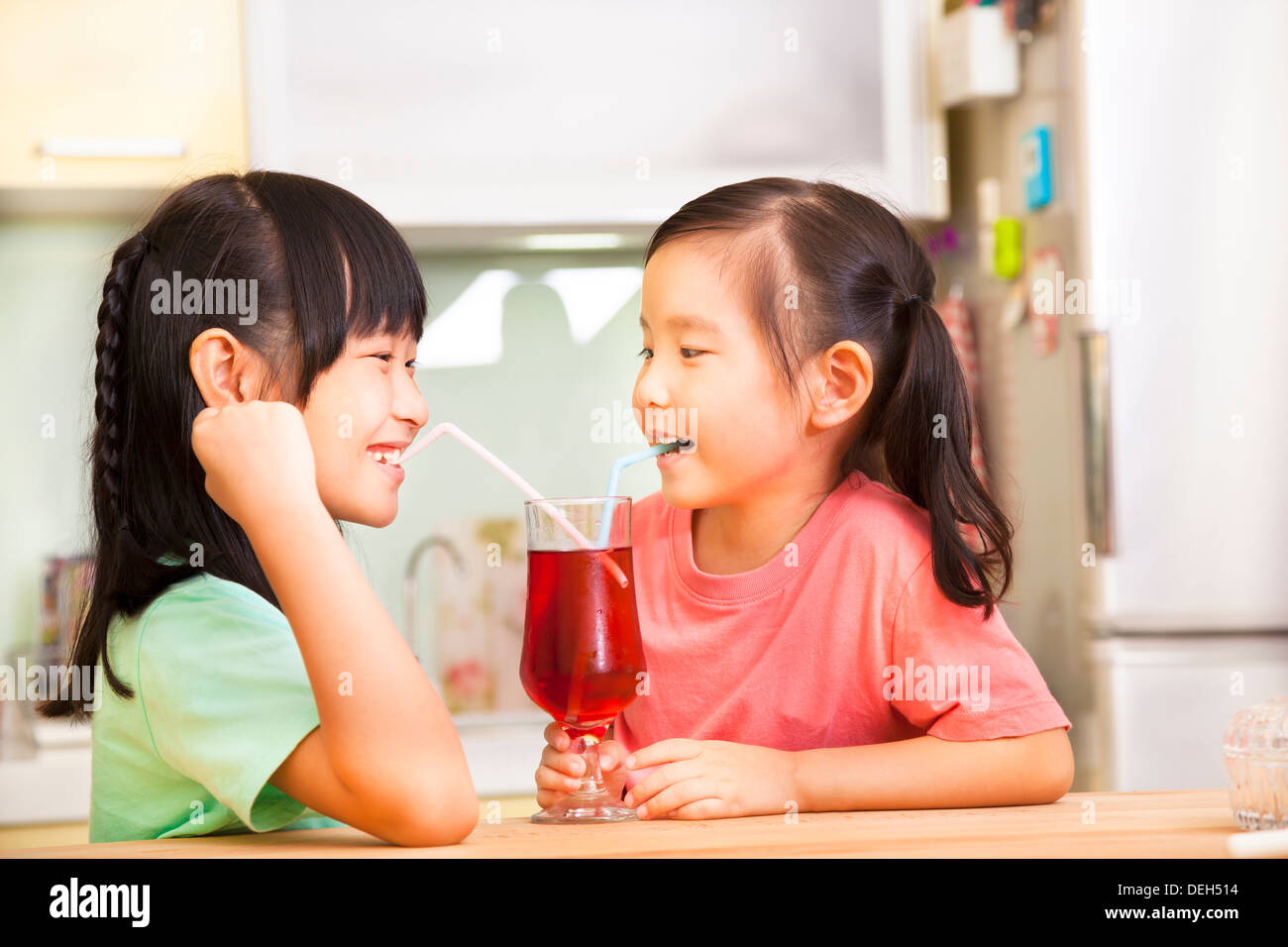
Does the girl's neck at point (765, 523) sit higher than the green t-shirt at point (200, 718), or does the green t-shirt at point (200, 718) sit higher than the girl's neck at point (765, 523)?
the girl's neck at point (765, 523)

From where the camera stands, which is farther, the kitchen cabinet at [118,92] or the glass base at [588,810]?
the kitchen cabinet at [118,92]

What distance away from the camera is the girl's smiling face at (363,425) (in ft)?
2.98

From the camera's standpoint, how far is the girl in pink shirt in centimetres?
101

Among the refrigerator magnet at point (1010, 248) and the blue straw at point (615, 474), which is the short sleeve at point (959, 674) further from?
the refrigerator magnet at point (1010, 248)

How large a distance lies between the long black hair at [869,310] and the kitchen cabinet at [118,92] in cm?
137

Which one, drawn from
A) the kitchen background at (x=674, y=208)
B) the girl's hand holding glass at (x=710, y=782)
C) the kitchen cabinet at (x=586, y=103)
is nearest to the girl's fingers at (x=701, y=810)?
the girl's hand holding glass at (x=710, y=782)

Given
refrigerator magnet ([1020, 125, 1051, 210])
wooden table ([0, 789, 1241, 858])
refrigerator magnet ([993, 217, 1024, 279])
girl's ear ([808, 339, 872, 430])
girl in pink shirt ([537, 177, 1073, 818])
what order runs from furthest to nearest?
1. refrigerator magnet ([993, 217, 1024, 279])
2. refrigerator magnet ([1020, 125, 1051, 210])
3. girl's ear ([808, 339, 872, 430])
4. girl in pink shirt ([537, 177, 1073, 818])
5. wooden table ([0, 789, 1241, 858])

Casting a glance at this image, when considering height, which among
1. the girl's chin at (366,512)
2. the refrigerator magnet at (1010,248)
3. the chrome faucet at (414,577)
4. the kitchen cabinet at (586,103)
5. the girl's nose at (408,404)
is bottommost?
the chrome faucet at (414,577)

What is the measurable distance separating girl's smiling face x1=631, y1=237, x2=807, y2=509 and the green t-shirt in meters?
0.36

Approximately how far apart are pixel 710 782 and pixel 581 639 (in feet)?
0.39

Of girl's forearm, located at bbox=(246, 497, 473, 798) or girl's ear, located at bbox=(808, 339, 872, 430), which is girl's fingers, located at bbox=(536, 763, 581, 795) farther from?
girl's ear, located at bbox=(808, 339, 872, 430)

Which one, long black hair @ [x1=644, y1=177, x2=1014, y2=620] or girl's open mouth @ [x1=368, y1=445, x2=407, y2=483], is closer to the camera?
girl's open mouth @ [x1=368, y1=445, x2=407, y2=483]

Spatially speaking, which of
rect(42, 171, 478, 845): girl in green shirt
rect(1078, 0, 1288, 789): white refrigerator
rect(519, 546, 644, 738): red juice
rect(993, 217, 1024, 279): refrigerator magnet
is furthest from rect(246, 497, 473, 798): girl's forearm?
rect(993, 217, 1024, 279): refrigerator magnet
